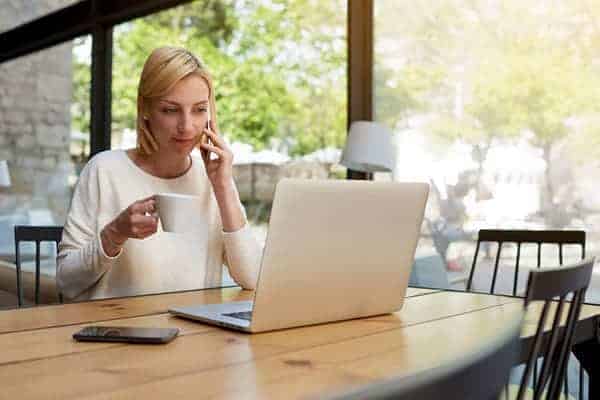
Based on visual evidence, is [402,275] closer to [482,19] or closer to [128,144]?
[482,19]

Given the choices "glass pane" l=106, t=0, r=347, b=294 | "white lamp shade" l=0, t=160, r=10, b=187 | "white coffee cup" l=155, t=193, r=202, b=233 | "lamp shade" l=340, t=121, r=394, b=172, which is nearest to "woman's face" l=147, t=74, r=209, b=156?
"white coffee cup" l=155, t=193, r=202, b=233

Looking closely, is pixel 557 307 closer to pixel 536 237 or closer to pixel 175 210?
pixel 175 210

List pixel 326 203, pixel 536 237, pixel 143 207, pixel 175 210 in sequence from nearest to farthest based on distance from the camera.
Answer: pixel 326 203
pixel 175 210
pixel 143 207
pixel 536 237

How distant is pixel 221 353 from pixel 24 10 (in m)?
4.79

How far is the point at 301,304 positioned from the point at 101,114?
164 inches

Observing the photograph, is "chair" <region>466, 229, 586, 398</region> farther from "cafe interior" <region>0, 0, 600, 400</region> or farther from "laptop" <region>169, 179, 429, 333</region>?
"laptop" <region>169, 179, 429, 333</region>

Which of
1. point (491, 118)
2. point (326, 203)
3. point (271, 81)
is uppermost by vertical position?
point (271, 81)

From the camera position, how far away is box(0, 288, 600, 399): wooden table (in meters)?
0.90

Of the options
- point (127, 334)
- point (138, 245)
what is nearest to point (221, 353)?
point (127, 334)

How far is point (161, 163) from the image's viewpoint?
194 cm

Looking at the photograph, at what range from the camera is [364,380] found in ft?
3.15

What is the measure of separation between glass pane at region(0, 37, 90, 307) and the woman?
3488 millimetres

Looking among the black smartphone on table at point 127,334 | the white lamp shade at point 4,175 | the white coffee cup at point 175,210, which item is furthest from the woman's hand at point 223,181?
the white lamp shade at point 4,175

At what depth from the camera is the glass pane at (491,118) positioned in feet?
9.25
